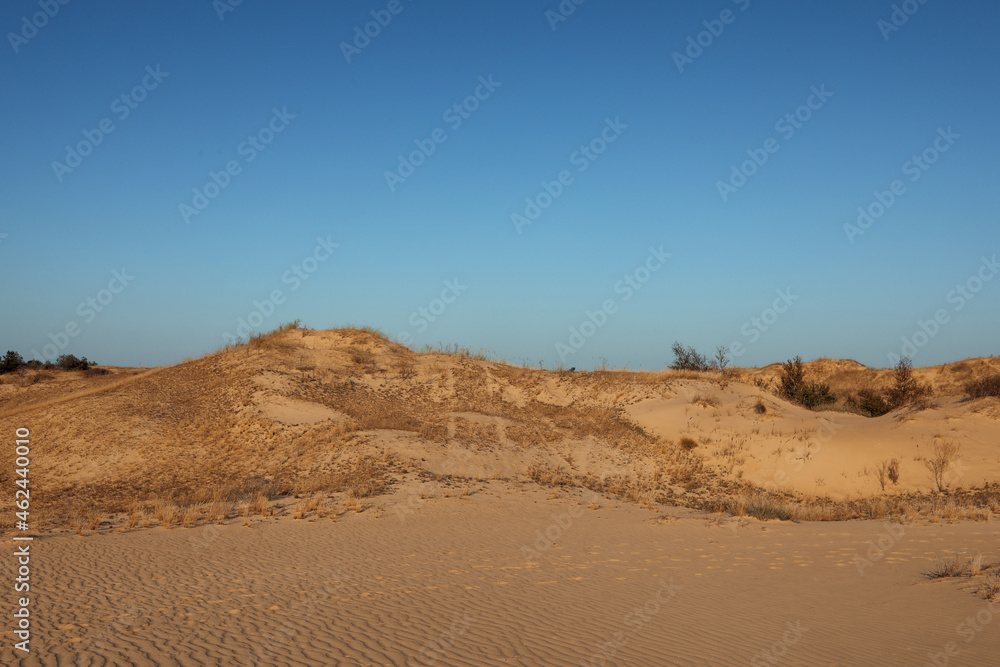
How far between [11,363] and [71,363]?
2943mm

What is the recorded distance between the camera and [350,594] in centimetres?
999

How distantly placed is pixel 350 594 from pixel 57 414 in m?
21.3

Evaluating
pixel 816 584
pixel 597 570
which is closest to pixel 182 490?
pixel 597 570

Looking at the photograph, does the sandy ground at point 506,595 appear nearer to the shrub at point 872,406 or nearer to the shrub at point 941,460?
the shrub at point 941,460

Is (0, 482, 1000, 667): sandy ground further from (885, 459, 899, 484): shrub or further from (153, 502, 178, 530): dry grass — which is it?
(885, 459, 899, 484): shrub

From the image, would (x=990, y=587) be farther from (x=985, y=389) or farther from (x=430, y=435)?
(x=985, y=389)

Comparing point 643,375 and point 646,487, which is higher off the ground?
point 643,375

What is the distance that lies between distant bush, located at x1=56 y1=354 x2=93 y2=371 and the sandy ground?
1207 inches

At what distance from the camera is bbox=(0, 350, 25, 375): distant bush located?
37.8m

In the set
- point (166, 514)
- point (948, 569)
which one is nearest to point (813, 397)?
point (948, 569)

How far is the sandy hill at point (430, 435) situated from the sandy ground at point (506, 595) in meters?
4.10

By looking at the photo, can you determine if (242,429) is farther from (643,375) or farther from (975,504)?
(975,504)

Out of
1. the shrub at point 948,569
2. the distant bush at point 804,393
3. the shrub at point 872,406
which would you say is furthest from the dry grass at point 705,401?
the shrub at point 948,569

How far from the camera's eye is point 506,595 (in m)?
10.1
